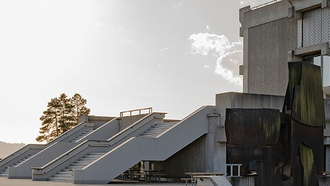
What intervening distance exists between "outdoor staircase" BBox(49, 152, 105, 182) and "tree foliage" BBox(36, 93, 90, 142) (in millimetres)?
26666

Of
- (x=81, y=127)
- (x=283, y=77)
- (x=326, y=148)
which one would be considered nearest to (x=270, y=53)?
(x=283, y=77)

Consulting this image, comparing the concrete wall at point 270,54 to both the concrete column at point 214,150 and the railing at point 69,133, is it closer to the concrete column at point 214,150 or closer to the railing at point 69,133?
the concrete column at point 214,150

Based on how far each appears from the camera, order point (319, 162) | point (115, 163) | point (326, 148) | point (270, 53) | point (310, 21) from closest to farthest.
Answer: point (319, 162) → point (115, 163) → point (326, 148) → point (310, 21) → point (270, 53)

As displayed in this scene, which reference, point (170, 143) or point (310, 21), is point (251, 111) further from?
point (310, 21)

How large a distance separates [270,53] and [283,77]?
90.8 inches

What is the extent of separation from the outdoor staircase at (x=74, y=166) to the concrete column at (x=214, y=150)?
5.36 meters

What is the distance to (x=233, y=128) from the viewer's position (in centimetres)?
1841

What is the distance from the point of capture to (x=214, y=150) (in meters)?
31.3

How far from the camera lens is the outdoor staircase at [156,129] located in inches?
1323

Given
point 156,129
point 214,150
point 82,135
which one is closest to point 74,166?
point 156,129

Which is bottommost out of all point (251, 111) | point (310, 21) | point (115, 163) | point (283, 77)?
point (115, 163)

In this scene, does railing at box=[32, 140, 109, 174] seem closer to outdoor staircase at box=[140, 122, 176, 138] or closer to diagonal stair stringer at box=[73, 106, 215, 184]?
outdoor staircase at box=[140, 122, 176, 138]

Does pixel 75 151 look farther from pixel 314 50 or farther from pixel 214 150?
pixel 314 50

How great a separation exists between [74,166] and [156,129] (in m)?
5.18
